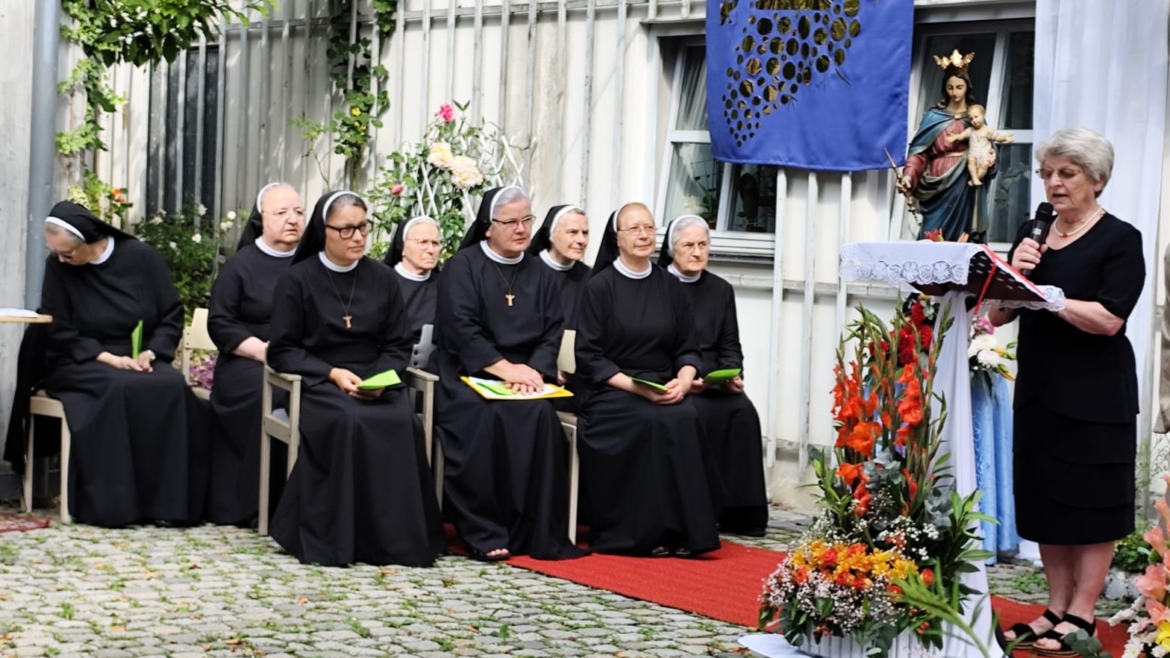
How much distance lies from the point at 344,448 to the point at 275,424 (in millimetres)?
639

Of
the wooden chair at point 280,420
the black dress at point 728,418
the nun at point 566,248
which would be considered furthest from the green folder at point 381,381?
the black dress at point 728,418

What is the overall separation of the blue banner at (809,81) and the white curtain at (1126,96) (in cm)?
115

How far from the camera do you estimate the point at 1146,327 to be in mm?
8242

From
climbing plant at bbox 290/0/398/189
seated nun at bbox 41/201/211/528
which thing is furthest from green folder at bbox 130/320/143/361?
climbing plant at bbox 290/0/398/189

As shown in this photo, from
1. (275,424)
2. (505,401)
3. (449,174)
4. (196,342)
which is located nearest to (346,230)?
(275,424)

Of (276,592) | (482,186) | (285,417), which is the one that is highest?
(482,186)

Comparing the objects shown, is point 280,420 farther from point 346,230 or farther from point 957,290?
point 957,290

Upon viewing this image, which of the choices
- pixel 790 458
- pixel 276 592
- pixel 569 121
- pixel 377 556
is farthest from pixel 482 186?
pixel 276 592

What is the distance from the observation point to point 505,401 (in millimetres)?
8344

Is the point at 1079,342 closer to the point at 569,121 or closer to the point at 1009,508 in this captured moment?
the point at 1009,508

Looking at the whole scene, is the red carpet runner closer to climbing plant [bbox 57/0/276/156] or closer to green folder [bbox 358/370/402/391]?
green folder [bbox 358/370/402/391]

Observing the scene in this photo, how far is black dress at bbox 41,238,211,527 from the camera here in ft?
28.2

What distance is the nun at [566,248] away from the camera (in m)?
9.29

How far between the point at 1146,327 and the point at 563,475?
2844 millimetres
